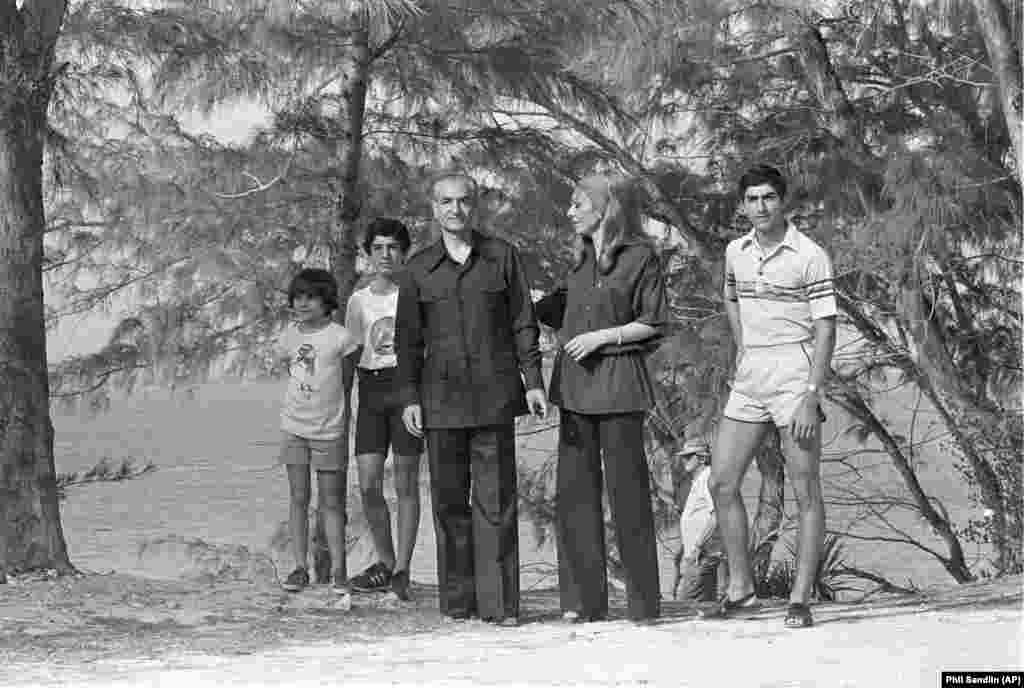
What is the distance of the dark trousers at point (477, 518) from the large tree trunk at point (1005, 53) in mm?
3916

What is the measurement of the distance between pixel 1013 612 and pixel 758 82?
6.01m

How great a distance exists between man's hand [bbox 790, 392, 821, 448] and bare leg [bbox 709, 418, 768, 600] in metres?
0.16

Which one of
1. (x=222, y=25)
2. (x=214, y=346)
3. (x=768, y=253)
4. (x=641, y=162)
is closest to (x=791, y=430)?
(x=768, y=253)

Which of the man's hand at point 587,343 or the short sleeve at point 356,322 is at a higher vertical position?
the short sleeve at point 356,322

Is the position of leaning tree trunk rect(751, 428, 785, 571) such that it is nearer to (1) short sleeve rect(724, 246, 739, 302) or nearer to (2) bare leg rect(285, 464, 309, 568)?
(2) bare leg rect(285, 464, 309, 568)

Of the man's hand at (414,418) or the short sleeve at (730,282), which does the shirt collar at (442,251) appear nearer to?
the man's hand at (414,418)

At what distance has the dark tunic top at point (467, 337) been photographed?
486 cm

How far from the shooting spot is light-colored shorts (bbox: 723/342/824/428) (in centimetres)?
457

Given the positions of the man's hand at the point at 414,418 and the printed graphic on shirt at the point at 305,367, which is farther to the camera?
the printed graphic on shirt at the point at 305,367

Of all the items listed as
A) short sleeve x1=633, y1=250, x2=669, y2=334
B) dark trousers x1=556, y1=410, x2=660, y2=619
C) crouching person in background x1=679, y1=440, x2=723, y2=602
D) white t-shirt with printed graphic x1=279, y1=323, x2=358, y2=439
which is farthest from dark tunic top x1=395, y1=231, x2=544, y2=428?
crouching person in background x1=679, y1=440, x2=723, y2=602

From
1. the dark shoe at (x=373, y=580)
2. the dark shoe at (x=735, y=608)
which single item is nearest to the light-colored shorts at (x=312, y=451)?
the dark shoe at (x=373, y=580)

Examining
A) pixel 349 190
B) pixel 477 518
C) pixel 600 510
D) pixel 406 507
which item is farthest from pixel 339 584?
pixel 349 190

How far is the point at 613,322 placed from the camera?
480 centimetres

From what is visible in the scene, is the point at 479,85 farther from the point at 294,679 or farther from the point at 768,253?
the point at 294,679
